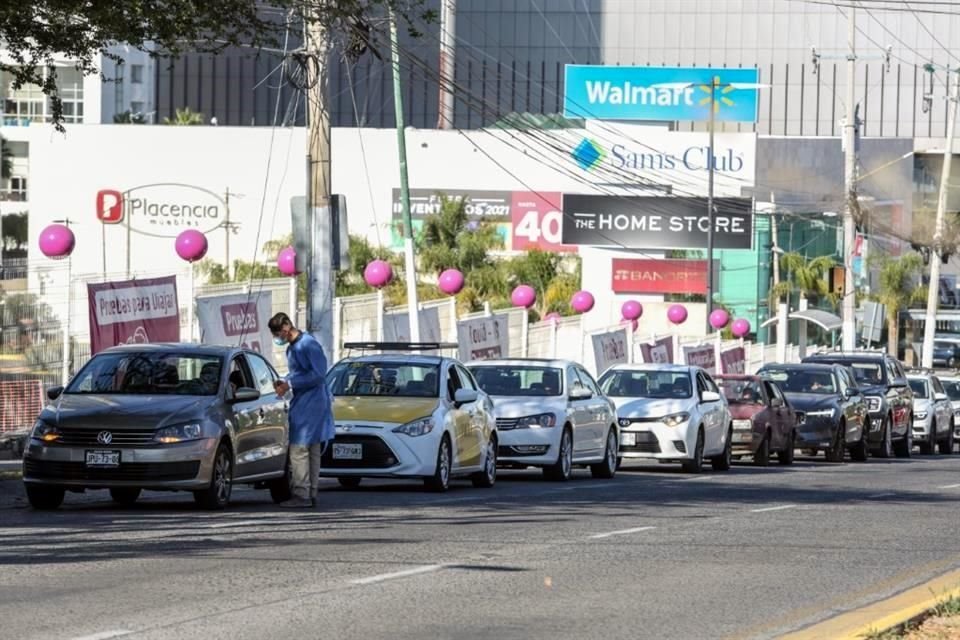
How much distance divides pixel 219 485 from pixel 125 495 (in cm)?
→ 164

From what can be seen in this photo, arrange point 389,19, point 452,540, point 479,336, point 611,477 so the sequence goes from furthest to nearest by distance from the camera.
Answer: point 479,336 < point 611,477 < point 389,19 < point 452,540

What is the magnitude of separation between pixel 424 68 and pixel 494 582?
18.5 meters

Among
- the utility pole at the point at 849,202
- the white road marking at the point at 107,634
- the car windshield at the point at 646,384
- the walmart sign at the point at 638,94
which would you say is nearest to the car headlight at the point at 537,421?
the car windshield at the point at 646,384

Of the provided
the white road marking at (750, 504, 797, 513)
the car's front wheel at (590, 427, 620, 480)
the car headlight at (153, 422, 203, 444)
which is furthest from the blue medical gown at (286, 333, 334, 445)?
the car's front wheel at (590, 427, 620, 480)

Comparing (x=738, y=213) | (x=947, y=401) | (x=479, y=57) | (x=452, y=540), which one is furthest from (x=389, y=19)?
(x=479, y=57)

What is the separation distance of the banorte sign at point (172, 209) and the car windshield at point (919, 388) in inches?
2202

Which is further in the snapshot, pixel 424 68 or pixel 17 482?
pixel 424 68

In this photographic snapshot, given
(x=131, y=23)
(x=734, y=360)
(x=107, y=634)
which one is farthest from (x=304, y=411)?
(x=734, y=360)

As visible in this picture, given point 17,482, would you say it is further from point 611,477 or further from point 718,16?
point 718,16

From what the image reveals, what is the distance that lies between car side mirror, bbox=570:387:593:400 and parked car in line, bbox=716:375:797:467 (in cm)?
634

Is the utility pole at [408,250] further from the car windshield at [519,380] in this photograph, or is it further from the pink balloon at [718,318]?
the pink balloon at [718,318]

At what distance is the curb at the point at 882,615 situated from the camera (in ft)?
32.9

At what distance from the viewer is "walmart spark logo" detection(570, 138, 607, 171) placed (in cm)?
9175

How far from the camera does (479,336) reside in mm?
36938
